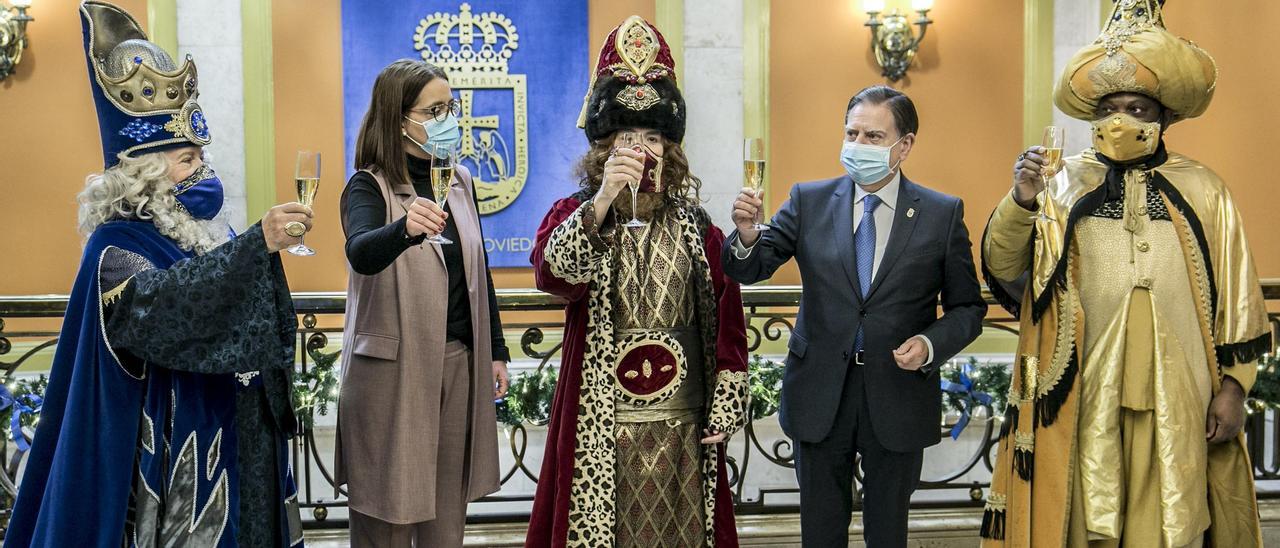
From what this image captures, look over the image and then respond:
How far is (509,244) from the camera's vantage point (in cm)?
747

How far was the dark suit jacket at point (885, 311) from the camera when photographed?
292cm

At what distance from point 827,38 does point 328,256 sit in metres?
3.89

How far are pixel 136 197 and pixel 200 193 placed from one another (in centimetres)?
16

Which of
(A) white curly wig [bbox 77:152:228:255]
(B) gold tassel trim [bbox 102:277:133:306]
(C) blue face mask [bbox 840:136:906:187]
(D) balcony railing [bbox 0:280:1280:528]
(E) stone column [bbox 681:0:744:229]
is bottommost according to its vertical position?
(D) balcony railing [bbox 0:280:1280:528]

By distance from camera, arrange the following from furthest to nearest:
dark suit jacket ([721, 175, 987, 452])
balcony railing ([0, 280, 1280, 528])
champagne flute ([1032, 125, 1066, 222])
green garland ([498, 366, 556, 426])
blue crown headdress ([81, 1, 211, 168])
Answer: green garland ([498, 366, 556, 426]) < balcony railing ([0, 280, 1280, 528]) < dark suit jacket ([721, 175, 987, 452]) < blue crown headdress ([81, 1, 211, 168]) < champagne flute ([1032, 125, 1066, 222])

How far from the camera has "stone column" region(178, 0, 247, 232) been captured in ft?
22.9

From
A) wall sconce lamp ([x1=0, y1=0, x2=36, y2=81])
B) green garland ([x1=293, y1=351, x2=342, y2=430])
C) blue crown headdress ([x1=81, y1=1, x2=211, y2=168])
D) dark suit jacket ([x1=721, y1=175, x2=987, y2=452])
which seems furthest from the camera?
wall sconce lamp ([x1=0, y1=0, x2=36, y2=81])

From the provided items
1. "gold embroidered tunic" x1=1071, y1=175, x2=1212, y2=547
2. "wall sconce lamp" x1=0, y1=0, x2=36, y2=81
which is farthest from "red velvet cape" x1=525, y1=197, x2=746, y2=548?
"wall sconce lamp" x1=0, y1=0, x2=36, y2=81

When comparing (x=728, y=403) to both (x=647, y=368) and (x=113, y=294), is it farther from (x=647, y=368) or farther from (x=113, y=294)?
(x=113, y=294)

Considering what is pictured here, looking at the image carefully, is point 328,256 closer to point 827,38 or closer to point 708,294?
point 827,38

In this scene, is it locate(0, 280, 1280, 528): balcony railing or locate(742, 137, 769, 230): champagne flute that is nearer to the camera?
locate(742, 137, 769, 230): champagne flute

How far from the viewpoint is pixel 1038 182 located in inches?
110

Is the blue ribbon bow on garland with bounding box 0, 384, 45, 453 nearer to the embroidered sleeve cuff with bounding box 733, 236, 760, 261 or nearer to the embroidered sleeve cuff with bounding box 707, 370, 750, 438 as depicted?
the embroidered sleeve cuff with bounding box 707, 370, 750, 438

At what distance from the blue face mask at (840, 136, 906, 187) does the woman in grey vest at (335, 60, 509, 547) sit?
111 cm
